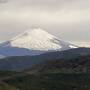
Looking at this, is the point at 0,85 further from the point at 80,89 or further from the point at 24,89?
the point at 80,89

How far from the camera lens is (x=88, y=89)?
195 metres

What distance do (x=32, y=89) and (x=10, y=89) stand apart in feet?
102

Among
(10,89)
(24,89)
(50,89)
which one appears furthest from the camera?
(50,89)

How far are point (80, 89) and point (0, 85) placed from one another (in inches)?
1946

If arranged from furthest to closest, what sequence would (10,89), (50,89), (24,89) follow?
1. (50,89)
2. (24,89)
3. (10,89)

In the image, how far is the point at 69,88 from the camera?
197m

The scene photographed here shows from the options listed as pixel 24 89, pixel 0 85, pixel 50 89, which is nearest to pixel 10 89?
pixel 0 85

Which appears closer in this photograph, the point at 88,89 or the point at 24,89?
the point at 24,89

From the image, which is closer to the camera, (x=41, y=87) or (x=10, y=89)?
(x=10, y=89)

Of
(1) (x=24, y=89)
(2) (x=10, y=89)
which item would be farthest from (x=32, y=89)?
(2) (x=10, y=89)

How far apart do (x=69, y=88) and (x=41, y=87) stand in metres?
12.1

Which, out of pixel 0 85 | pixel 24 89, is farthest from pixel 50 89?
pixel 0 85

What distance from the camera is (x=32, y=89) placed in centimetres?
18312

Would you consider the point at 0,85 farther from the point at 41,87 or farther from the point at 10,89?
the point at 41,87
